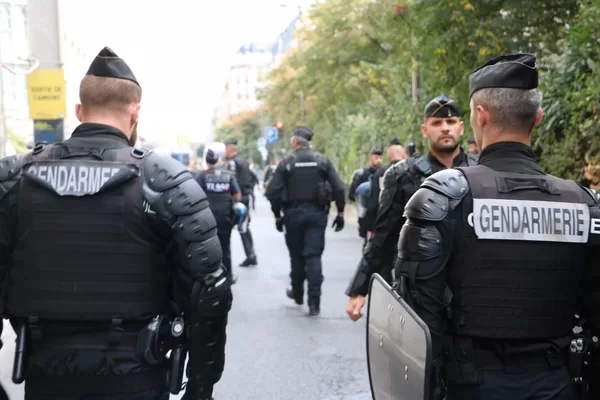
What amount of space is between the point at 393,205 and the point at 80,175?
2.38m

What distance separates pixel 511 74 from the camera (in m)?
3.06

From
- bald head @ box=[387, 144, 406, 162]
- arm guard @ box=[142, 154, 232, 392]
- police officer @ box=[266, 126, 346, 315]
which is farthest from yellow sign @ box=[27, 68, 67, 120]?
arm guard @ box=[142, 154, 232, 392]

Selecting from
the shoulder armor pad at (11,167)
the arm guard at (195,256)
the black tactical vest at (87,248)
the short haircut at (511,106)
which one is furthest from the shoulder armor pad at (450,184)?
the shoulder armor pad at (11,167)

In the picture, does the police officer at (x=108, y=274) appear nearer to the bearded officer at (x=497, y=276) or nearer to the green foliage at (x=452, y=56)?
the bearded officer at (x=497, y=276)

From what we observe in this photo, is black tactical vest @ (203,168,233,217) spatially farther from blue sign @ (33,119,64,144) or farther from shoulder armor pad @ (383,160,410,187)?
shoulder armor pad @ (383,160,410,187)

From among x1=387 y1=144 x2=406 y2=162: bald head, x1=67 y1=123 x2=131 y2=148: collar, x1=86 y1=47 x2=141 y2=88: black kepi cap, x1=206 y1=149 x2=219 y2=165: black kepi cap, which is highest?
x1=86 y1=47 x2=141 y2=88: black kepi cap

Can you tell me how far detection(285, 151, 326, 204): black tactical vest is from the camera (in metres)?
9.53

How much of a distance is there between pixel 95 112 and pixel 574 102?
665 centimetres

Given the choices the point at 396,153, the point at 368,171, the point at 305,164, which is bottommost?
the point at 368,171

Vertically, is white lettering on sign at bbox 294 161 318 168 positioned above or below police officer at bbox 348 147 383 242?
above

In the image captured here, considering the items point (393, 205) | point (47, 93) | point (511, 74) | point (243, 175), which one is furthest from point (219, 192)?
point (511, 74)

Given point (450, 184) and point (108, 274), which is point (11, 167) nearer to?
point (108, 274)

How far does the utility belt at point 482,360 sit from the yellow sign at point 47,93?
10186mm

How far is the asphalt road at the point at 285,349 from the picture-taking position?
648cm
